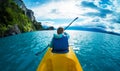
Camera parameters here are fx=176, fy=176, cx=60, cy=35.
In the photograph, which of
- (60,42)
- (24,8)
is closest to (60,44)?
(60,42)

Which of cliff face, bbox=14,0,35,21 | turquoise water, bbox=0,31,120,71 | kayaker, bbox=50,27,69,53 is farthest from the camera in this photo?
cliff face, bbox=14,0,35,21

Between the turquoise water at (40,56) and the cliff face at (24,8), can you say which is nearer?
the turquoise water at (40,56)

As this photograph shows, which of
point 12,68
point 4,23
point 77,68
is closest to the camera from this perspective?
point 77,68

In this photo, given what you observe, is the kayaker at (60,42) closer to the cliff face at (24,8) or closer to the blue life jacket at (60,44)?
the blue life jacket at (60,44)

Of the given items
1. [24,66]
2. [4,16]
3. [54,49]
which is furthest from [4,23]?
[54,49]

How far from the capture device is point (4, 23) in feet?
198

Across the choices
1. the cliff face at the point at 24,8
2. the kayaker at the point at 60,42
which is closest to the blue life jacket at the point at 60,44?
the kayaker at the point at 60,42

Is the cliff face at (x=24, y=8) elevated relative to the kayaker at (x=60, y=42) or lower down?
elevated

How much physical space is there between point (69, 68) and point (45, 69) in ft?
4.14

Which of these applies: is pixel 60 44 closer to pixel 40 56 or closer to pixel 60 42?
pixel 60 42

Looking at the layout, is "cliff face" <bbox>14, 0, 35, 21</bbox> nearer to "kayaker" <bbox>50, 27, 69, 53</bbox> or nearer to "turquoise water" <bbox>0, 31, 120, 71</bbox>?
"turquoise water" <bbox>0, 31, 120, 71</bbox>

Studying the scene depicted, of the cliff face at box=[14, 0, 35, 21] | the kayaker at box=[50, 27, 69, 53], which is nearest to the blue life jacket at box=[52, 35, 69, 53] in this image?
the kayaker at box=[50, 27, 69, 53]

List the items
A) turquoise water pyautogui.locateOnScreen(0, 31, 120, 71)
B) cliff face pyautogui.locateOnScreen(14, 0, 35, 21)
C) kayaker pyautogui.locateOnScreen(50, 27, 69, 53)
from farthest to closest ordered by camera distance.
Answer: cliff face pyautogui.locateOnScreen(14, 0, 35, 21), turquoise water pyautogui.locateOnScreen(0, 31, 120, 71), kayaker pyautogui.locateOnScreen(50, 27, 69, 53)

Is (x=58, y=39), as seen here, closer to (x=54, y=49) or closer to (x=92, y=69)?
(x=54, y=49)
